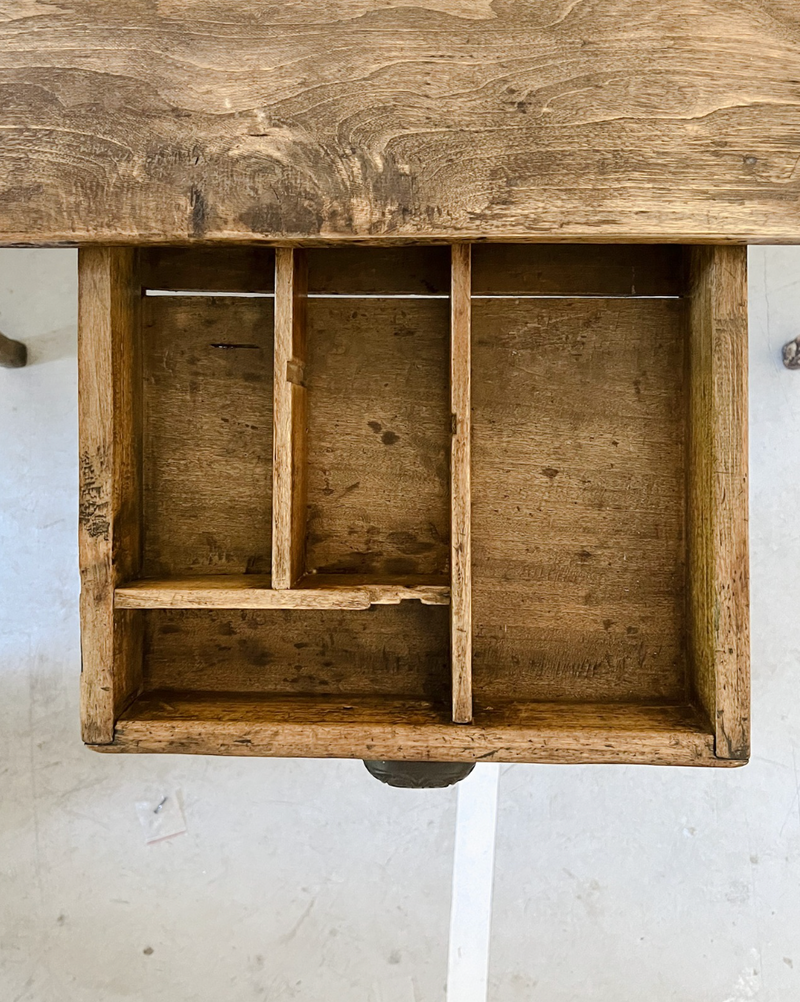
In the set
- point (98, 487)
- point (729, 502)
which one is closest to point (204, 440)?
point (98, 487)

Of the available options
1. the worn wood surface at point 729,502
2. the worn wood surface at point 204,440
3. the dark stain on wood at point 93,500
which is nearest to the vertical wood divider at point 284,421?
the worn wood surface at point 204,440

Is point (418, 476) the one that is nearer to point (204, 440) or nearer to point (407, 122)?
point (204, 440)

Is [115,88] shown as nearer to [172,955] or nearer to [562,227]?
[562,227]

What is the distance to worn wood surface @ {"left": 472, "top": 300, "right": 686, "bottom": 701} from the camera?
1.07 m

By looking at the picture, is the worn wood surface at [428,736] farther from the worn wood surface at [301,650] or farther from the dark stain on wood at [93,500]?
the dark stain on wood at [93,500]

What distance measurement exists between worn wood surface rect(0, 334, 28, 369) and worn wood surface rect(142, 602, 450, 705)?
894mm

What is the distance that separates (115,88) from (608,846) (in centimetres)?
Answer: 172

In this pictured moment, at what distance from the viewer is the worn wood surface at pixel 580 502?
1066 mm

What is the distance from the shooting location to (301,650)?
1090 millimetres

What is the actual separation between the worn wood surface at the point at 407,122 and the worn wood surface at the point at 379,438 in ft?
0.69

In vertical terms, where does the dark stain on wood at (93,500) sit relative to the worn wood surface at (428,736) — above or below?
above

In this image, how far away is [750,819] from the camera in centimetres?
163

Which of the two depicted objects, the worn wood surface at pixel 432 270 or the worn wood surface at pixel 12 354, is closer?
the worn wood surface at pixel 432 270

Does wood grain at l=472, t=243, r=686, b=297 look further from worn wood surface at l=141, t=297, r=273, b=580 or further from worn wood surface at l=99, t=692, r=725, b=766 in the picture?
worn wood surface at l=99, t=692, r=725, b=766
